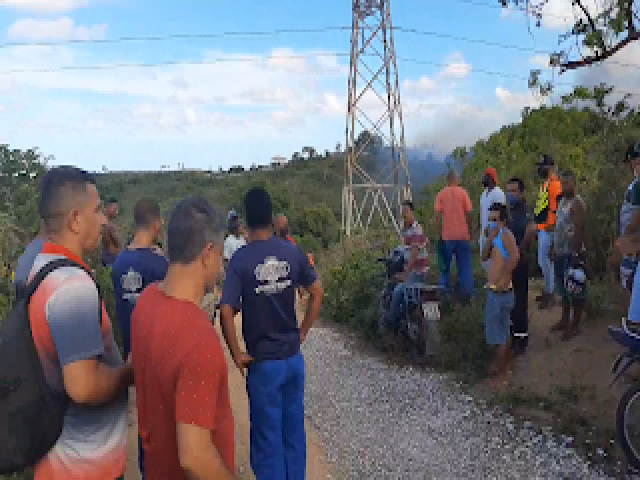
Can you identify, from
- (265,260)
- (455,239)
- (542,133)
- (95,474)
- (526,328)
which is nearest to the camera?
(95,474)

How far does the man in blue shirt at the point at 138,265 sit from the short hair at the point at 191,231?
5.90 ft

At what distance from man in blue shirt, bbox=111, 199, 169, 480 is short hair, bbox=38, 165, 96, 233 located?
161 cm

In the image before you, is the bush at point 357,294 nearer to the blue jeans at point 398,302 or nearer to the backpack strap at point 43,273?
the blue jeans at point 398,302

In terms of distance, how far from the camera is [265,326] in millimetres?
3783

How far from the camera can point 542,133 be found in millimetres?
18375

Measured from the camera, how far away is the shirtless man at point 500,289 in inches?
232

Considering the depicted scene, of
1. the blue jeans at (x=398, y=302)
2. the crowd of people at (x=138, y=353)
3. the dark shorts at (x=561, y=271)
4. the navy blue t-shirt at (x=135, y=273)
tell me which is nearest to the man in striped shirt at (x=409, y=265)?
the blue jeans at (x=398, y=302)

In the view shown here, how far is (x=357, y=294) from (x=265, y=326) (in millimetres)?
5415

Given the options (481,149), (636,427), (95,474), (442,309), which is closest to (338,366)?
(442,309)

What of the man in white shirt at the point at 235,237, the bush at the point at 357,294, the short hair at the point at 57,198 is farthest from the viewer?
the man in white shirt at the point at 235,237

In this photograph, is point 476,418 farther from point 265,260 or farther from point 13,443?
point 13,443

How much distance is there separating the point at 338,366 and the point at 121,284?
3803 mm

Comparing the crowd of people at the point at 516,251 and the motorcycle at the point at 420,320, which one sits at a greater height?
the crowd of people at the point at 516,251

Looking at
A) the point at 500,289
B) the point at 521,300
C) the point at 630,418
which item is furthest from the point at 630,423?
the point at 521,300
